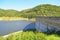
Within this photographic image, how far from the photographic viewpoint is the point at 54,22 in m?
13.3

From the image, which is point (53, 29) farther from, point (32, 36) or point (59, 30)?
point (32, 36)

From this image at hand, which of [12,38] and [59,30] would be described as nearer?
[12,38]

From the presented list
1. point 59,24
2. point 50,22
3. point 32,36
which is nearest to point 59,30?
point 59,24

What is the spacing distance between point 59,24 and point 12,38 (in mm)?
4612

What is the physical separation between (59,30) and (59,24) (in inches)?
16.3

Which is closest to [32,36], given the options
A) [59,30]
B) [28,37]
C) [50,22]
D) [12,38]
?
[28,37]

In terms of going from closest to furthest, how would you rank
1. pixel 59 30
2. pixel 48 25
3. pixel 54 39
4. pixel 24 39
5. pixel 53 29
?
1. pixel 24 39
2. pixel 54 39
3. pixel 59 30
4. pixel 53 29
5. pixel 48 25

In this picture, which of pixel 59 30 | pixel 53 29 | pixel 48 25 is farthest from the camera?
pixel 48 25

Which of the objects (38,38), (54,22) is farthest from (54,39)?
(54,22)

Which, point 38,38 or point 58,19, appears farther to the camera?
point 58,19

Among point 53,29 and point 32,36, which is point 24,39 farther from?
point 53,29

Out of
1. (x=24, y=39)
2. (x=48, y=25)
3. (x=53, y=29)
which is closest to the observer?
(x=24, y=39)

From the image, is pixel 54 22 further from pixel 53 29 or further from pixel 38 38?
pixel 38 38

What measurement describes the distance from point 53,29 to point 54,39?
11.6 feet
